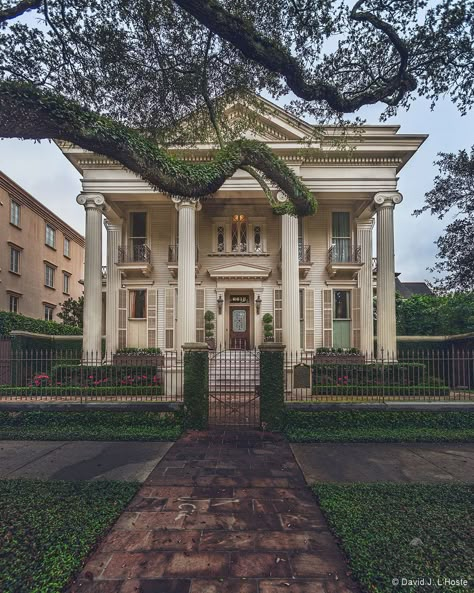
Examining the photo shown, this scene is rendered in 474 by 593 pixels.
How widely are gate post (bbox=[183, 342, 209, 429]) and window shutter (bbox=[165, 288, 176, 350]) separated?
8.35 m

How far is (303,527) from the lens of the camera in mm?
3730

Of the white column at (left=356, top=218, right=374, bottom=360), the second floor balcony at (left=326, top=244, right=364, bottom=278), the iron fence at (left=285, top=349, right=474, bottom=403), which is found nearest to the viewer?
the iron fence at (left=285, top=349, right=474, bottom=403)

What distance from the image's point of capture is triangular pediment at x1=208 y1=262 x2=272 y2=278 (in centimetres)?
1611

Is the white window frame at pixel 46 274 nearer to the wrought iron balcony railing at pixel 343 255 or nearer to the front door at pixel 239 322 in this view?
the front door at pixel 239 322

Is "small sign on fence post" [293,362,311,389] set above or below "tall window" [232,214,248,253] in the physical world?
below

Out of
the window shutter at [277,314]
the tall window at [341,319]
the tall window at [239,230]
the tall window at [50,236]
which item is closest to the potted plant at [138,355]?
the window shutter at [277,314]

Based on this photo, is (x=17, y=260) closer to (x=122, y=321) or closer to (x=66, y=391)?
(x=122, y=321)

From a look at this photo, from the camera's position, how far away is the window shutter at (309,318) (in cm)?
1587

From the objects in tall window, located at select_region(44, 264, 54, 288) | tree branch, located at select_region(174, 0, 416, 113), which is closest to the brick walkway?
tree branch, located at select_region(174, 0, 416, 113)

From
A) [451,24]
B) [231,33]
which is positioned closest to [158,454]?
[231,33]

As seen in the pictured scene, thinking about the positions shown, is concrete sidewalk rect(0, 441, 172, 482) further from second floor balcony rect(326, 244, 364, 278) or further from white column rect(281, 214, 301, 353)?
second floor balcony rect(326, 244, 364, 278)

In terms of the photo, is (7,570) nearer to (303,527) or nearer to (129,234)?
(303,527)

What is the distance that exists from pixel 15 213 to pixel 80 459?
18.9 meters

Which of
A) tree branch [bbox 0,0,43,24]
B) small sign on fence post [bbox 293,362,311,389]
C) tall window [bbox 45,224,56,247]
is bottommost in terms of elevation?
small sign on fence post [bbox 293,362,311,389]
